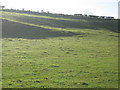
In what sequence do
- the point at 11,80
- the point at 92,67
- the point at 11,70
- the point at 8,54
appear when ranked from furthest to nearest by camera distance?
the point at 8,54 < the point at 92,67 < the point at 11,70 < the point at 11,80

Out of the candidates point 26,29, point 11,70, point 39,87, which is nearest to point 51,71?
point 11,70

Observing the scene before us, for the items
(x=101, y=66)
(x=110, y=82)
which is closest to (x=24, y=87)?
(x=110, y=82)

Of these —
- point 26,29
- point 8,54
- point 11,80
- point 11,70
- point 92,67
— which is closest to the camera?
point 11,80

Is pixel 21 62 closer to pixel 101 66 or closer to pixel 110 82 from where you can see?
pixel 101 66

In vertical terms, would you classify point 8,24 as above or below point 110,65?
above

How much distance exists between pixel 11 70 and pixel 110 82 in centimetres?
1337

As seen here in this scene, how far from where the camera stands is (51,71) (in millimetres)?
31188

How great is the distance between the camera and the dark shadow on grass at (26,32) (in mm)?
72525

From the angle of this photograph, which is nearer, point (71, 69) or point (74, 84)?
point (74, 84)

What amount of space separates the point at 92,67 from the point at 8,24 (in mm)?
55314

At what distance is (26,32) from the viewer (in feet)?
254

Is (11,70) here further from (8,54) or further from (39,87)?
(8,54)

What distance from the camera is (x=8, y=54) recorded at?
4238 cm

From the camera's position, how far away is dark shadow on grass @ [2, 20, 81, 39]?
238ft
